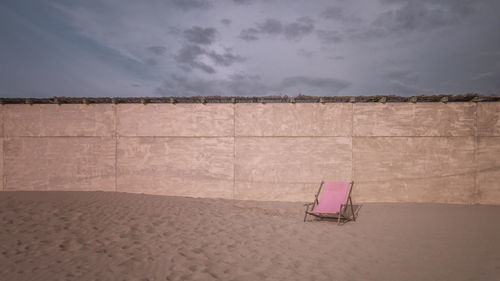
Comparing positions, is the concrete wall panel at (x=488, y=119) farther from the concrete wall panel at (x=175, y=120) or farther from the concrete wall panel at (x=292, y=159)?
the concrete wall panel at (x=175, y=120)

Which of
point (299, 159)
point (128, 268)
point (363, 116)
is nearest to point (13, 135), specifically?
point (128, 268)

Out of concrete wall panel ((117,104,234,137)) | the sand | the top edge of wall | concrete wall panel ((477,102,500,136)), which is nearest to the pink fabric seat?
the sand

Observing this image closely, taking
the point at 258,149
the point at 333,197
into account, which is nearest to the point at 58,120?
the point at 258,149

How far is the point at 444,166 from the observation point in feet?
20.6

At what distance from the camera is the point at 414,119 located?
21.0 ft

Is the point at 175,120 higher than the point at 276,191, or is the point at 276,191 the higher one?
the point at 175,120

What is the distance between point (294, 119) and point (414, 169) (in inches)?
133

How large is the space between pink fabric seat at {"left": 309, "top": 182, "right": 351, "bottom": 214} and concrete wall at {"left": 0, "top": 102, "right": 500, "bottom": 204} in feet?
2.81

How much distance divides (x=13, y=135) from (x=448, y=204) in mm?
12073

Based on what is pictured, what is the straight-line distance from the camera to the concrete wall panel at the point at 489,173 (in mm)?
6185

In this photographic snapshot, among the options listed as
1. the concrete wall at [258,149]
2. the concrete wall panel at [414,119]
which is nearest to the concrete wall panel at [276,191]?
the concrete wall at [258,149]

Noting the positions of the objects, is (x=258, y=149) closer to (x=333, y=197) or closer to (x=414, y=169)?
(x=333, y=197)

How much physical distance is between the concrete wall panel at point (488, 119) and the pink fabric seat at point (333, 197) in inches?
159

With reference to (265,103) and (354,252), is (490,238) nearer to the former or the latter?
(354,252)
